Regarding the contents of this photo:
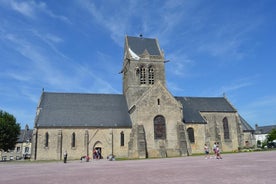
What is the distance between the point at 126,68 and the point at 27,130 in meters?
45.1

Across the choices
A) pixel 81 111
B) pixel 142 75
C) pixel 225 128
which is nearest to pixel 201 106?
pixel 225 128

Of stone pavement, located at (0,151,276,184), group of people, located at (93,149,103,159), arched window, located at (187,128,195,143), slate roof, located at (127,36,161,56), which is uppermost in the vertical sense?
slate roof, located at (127,36,161,56)

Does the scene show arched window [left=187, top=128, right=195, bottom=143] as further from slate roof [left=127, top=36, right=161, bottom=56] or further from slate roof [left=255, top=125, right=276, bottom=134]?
slate roof [left=255, top=125, right=276, bottom=134]

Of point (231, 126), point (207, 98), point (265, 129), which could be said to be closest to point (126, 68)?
point (207, 98)

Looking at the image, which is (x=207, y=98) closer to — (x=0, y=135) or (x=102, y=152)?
(x=102, y=152)

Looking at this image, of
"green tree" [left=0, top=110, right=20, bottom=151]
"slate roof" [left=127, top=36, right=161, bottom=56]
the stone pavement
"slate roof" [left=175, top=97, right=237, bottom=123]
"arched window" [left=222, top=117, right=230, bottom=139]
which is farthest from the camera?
"arched window" [left=222, top=117, right=230, bottom=139]

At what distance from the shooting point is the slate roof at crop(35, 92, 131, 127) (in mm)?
37375

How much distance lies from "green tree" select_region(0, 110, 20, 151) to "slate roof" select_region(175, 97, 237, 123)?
97.4 ft

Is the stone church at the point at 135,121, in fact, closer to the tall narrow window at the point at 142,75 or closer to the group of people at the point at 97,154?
the tall narrow window at the point at 142,75

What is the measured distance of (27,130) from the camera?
244ft

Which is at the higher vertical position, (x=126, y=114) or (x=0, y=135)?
(x=126, y=114)

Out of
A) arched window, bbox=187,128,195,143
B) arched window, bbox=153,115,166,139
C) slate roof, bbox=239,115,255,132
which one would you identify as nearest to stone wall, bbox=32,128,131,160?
arched window, bbox=153,115,166,139

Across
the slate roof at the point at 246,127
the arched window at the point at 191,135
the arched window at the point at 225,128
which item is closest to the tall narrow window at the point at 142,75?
the arched window at the point at 191,135

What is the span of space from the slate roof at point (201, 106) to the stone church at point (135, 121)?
201 mm
